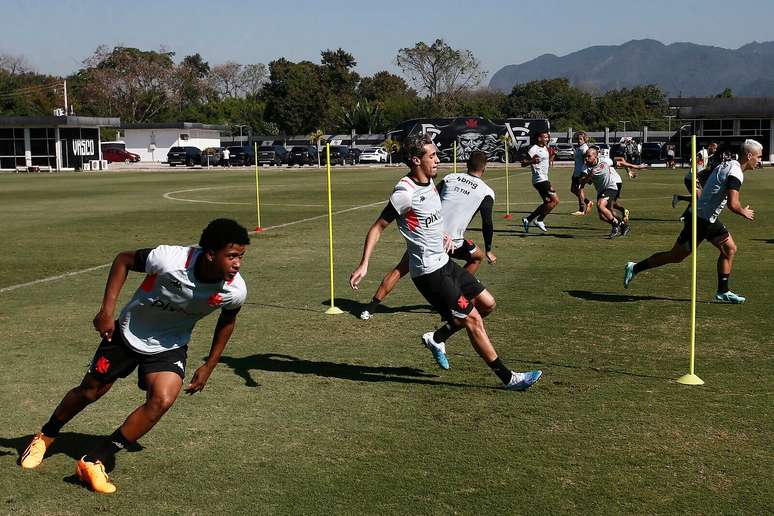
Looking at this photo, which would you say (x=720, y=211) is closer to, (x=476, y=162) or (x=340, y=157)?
(x=476, y=162)

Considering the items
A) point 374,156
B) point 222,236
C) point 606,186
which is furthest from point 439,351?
point 374,156

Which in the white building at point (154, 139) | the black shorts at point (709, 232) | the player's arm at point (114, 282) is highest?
the white building at point (154, 139)

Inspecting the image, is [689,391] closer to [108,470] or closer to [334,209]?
[108,470]

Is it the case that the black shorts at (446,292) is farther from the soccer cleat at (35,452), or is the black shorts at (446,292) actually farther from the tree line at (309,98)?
the tree line at (309,98)

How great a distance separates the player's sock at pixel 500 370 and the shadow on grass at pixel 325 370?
0.35m

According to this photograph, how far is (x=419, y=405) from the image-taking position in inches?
295

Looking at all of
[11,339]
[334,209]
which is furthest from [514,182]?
[11,339]

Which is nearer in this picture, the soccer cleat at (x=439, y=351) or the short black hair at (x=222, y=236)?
the short black hair at (x=222, y=236)

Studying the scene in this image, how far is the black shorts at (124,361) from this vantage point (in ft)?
19.1

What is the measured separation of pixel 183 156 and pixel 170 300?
7547cm

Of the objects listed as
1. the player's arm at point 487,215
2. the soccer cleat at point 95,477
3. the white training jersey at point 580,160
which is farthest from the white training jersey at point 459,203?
the white training jersey at point 580,160

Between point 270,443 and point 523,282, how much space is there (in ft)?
25.6

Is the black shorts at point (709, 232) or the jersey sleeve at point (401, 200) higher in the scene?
the jersey sleeve at point (401, 200)

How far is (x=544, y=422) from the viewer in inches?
275
